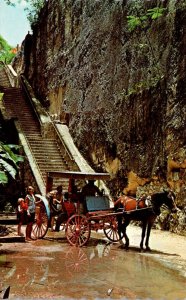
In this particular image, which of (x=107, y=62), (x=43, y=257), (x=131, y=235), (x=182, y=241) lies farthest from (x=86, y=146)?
(x=43, y=257)

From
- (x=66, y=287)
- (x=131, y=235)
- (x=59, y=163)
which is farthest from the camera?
(x=59, y=163)

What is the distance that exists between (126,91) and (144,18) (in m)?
3.26

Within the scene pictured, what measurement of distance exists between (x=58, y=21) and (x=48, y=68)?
11.5ft

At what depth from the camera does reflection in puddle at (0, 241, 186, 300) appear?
20.7 feet

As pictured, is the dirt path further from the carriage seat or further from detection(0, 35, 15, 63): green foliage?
detection(0, 35, 15, 63): green foliage

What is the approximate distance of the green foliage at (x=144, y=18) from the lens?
15548 millimetres

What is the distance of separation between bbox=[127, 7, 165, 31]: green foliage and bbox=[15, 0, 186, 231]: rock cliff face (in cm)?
19

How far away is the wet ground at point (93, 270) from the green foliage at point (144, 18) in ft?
30.2

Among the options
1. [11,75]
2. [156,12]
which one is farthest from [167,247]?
[11,75]

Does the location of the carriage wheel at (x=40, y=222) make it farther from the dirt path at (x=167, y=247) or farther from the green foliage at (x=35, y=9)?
the green foliage at (x=35, y=9)

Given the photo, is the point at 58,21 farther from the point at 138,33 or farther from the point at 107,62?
the point at 138,33

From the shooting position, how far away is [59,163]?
19.8 metres

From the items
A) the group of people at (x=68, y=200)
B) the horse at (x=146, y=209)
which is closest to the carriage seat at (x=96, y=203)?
the group of people at (x=68, y=200)

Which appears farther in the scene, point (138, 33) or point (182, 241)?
point (138, 33)
